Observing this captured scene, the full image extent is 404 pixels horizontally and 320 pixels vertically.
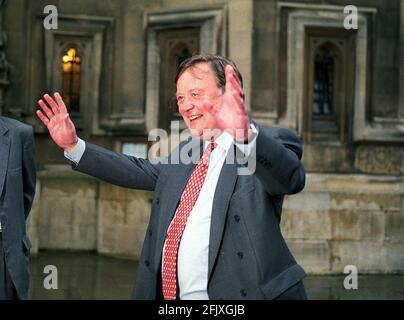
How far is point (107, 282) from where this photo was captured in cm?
850

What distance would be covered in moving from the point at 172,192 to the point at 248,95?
6.59 meters

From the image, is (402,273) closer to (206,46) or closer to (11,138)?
(206,46)

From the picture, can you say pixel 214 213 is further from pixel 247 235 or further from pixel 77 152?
pixel 77 152

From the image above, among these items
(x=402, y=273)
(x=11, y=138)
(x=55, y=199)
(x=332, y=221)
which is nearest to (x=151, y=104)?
(x=55, y=199)

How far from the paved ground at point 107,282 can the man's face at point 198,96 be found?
522cm

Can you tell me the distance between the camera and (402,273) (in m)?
9.31

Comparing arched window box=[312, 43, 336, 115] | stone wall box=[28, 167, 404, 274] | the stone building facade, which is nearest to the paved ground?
stone wall box=[28, 167, 404, 274]

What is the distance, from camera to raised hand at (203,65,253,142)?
222cm

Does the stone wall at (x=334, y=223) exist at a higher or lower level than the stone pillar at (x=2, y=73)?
lower

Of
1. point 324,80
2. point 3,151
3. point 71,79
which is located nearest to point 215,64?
point 3,151

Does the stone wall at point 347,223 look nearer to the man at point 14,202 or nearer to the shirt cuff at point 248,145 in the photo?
the man at point 14,202

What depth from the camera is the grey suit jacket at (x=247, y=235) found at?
2408 mm

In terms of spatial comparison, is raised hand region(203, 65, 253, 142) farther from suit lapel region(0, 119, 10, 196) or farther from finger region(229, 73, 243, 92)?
suit lapel region(0, 119, 10, 196)

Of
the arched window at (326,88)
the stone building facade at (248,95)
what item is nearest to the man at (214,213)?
the stone building facade at (248,95)
